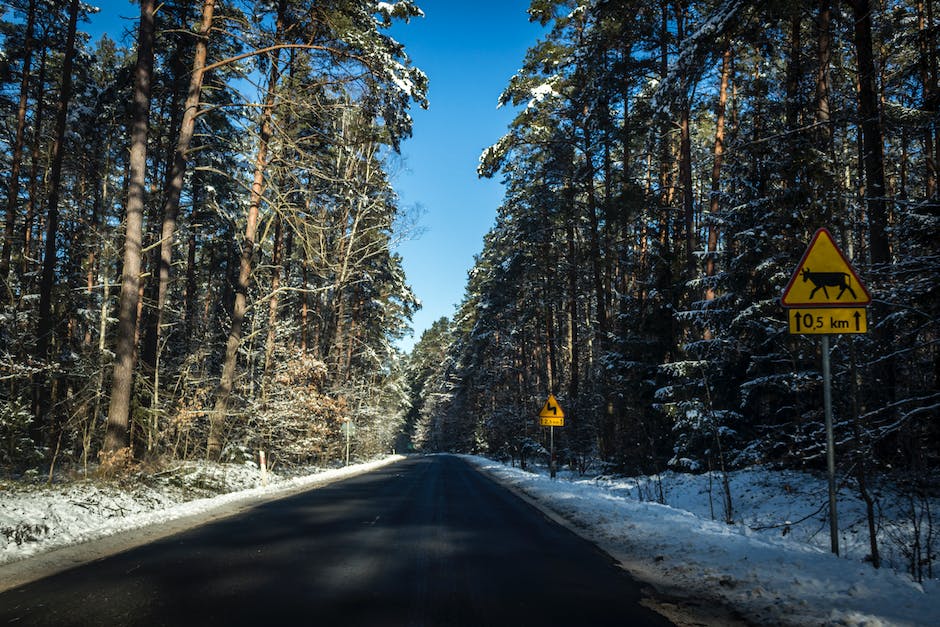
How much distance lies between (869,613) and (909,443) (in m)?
3.03

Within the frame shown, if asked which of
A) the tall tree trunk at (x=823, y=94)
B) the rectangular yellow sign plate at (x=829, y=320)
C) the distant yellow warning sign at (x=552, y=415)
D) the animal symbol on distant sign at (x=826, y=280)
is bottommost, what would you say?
the distant yellow warning sign at (x=552, y=415)

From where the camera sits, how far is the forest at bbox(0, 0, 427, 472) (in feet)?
42.5

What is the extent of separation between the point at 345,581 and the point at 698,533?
4.96 metres

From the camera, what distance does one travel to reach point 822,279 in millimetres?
5965

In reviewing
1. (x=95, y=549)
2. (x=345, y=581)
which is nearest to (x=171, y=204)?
(x=95, y=549)

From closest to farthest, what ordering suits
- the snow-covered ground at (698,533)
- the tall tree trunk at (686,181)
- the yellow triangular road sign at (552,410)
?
the snow-covered ground at (698,533) → the tall tree trunk at (686,181) → the yellow triangular road sign at (552,410)

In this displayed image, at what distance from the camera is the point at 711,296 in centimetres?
1520

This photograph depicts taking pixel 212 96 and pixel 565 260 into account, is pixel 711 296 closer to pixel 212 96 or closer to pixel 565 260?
pixel 565 260

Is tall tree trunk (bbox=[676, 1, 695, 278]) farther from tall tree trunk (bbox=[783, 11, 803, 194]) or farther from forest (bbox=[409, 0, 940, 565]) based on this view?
tall tree trunk (bbox=[783, 11, 803, 194])

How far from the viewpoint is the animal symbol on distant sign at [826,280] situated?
5.89 metres

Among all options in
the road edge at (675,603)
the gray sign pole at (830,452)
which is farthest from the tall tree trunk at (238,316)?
the gray sign pole at (830,452)

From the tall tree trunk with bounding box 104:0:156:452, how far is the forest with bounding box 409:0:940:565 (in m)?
10.8

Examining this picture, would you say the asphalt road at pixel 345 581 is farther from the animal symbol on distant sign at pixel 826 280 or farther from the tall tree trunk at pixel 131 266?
the tall tree trunk at pixel 131 266

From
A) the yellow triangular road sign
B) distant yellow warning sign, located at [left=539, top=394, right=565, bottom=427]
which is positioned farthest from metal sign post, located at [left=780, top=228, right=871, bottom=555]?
the yellow triangular road sign
